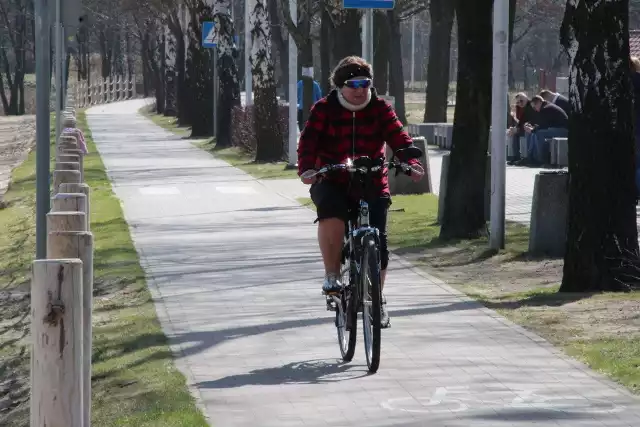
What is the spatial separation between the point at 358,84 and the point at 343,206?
0.66 metres


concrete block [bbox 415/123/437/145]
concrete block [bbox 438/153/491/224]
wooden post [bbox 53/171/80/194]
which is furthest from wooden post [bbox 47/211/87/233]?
concrete block [bbox 415/123/437/145]

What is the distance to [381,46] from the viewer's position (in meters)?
46.8

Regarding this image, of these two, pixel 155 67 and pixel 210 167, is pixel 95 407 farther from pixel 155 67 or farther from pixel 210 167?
pixel 155 67

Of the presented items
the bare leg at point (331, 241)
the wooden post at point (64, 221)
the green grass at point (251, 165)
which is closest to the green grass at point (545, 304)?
the bare leg at point (331, 241)

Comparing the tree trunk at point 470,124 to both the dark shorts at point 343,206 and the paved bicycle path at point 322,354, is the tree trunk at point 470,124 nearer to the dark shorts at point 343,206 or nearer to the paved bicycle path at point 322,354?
the paved bicycle path at point 322,354

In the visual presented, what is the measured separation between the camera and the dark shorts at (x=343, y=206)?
841 cm

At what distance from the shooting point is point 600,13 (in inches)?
425

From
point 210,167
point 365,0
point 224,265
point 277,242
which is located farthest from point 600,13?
point 210,167

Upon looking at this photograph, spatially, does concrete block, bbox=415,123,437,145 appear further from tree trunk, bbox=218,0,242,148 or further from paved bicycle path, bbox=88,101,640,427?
paved bicycle path, bbox=88,101,640,427

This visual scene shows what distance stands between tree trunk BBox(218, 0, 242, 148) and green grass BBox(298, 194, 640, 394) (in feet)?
67.0

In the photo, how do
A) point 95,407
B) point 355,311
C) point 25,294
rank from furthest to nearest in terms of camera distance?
1. point 25,294
2. point 355,311
3. point 95,407

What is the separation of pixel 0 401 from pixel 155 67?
66208 millimetres

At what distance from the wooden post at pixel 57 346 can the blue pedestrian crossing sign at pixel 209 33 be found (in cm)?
3232

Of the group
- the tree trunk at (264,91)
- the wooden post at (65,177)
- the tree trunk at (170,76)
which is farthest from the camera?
the tree trunk at (170,76)
